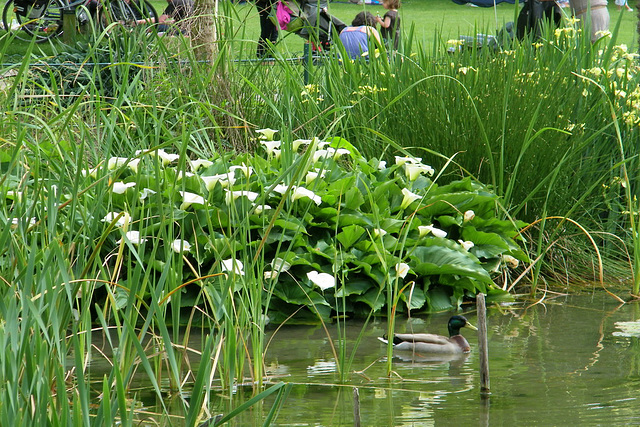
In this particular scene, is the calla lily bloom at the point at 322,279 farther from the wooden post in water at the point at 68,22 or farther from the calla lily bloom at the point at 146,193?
the wooden post in water at the point at 68,22

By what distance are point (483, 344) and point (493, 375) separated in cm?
52

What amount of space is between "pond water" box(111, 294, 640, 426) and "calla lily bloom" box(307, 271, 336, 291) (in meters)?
0.26

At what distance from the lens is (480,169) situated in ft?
16.8

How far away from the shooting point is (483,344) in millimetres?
3016

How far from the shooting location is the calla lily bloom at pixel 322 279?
403cm

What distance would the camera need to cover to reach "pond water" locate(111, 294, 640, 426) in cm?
299

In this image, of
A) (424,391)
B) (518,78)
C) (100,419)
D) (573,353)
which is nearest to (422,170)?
(518,78)

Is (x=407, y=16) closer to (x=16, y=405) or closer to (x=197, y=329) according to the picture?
(x=197, y=329)

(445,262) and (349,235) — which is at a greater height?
(349,235)

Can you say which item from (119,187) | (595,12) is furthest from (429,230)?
(595,12)

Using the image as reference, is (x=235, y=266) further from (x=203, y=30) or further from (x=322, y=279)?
(x=203, y=30)

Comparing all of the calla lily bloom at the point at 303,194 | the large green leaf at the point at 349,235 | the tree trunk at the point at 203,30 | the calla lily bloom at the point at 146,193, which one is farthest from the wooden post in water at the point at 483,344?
the tree trunk at the point at 203,30

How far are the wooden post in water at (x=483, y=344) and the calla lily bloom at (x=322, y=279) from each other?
3.38 feet

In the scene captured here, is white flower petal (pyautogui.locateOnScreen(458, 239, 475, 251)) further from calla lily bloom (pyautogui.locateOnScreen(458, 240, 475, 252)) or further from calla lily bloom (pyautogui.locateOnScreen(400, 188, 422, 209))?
calla lily bloom (pyautogui.locateOnScreen(400, 188, 422, 209))
